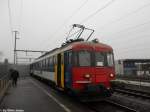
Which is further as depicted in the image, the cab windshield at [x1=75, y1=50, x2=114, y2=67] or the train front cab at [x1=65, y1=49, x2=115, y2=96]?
the cab windshield at [x1=75, y1=50, x2=114, y2=67]

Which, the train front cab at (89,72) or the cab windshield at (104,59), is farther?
the cab windshield at (104,59)

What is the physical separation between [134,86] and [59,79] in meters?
8.52

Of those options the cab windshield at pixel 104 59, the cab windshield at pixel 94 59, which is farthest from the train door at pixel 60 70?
the cab windshield at pixel 104 59

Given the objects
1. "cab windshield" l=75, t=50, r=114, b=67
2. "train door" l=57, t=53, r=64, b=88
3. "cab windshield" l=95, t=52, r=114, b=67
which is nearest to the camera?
"cab windshield" l=75, t=50, r=114, b=67

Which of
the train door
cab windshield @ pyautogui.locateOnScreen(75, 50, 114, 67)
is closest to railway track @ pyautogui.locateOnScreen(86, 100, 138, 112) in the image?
cab windshield @ pyautogui.locateOnScreen(75, 50, 114, 67)

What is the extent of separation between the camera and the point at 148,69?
38219 millimetres

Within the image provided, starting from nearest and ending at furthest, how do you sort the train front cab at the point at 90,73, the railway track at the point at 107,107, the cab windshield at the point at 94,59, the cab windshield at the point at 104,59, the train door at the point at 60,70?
the railway track at the point at 107,107
the train front cab at the point at 90,73
the cab windshield at the point at 94,59
the cab windshield at the point at 104,59
the train door at the point at 60,70

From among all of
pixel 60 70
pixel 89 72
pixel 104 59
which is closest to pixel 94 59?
pixel 104 59

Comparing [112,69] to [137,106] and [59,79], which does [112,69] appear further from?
[59,79]

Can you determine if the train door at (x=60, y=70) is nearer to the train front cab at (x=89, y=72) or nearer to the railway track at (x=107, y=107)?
the train front cab at (x=89, y=72)

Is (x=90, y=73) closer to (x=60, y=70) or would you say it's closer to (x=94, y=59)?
(x=94, y=59)

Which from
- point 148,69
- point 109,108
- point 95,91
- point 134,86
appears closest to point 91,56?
point 95,91

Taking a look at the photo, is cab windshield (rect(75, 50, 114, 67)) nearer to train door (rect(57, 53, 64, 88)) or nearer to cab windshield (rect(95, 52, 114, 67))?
cab windshield (rect(95, 52, 114, 67))

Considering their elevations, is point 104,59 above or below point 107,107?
above
